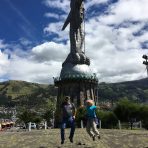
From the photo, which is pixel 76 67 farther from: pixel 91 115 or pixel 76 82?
pixel 91 115

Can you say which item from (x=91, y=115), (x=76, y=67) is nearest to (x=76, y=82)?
(x=76, y=67)

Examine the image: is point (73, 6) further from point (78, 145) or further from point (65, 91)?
point (78, 145)

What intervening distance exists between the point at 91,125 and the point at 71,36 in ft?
210

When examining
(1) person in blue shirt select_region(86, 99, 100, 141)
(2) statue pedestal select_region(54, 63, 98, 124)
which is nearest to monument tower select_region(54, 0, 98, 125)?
(2) statue pedestal select_region(54, 63, 98, 124)

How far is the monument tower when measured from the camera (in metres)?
78.8

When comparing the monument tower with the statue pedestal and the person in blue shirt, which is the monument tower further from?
the person in blue shirt

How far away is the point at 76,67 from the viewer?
258 ft

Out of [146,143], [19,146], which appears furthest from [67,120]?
[146,143]

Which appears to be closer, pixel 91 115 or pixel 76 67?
pixel 91 115

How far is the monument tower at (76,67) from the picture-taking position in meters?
78.8

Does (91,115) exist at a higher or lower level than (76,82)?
lower

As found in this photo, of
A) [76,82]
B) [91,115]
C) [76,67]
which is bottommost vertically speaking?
[91,115]

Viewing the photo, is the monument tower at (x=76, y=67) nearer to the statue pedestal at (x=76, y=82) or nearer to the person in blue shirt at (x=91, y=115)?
the statue pedestal at (x=76, y=82)

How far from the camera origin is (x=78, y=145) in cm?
1702
